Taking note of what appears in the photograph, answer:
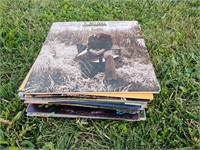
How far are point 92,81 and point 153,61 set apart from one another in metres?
0.27

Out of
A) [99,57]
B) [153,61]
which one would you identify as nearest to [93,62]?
[99,57]

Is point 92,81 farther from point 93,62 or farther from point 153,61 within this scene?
point 153,61

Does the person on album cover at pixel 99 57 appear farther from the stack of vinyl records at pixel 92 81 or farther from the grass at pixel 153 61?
the grass at pixel 153 61

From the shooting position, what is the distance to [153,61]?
0.86 meters

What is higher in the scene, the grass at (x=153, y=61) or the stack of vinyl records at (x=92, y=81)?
the stack of vinyl records at (x=92, y=81)

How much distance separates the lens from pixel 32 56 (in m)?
0.88

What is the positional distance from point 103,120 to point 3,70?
380 millimetres

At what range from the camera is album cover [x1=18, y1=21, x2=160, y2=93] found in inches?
26.1

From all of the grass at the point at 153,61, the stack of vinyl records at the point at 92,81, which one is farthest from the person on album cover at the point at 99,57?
the grass at the point at 153,61

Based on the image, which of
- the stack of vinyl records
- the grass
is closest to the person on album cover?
the stack of vinyl records

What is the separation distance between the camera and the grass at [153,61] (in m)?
0.66

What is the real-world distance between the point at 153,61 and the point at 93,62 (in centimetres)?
22

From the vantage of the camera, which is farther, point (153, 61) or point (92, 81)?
point (153, 61)

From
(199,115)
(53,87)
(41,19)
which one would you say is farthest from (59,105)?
(41,19)
